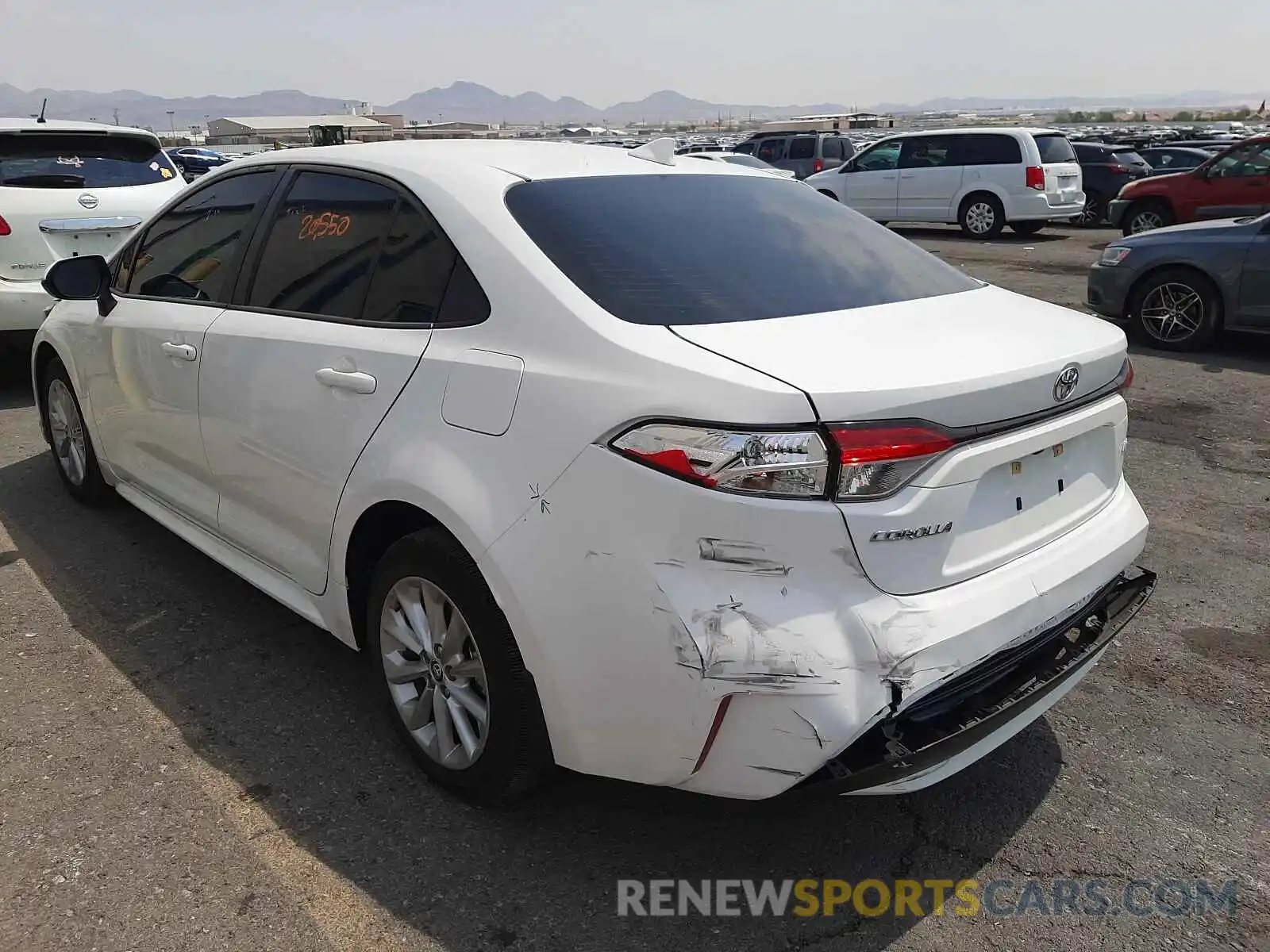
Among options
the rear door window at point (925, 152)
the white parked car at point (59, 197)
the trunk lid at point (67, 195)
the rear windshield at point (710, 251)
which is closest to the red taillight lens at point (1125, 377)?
the rear windshield at point (710, 251)

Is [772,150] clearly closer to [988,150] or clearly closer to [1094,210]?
[1094,210]

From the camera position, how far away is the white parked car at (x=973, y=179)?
16.7m

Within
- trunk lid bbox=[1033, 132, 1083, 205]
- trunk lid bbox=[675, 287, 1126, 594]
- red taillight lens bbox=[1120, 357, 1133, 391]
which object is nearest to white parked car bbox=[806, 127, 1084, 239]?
trunk lid bbox=[1033, 132, 1083, 205]

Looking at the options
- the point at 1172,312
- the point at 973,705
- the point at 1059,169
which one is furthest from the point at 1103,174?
the point at 973,705

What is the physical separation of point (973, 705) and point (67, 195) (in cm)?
706

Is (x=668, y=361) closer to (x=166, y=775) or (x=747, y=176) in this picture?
(x=747, y=176)

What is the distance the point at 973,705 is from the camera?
7.84ft

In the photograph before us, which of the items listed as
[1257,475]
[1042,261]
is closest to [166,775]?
[1257,475]

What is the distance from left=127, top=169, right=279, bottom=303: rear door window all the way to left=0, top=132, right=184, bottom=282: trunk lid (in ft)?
9.44

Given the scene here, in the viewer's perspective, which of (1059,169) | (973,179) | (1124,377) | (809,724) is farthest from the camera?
(973,179)

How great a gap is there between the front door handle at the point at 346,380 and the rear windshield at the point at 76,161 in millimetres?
5395

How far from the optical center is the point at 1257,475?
5.53 m

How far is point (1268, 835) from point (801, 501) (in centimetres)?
168

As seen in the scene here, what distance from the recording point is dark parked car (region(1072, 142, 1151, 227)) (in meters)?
19.0
